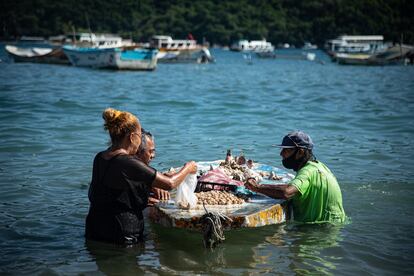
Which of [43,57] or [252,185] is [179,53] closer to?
[43,57]

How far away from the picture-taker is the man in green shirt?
7.37 metres

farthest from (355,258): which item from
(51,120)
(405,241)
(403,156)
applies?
(51,120)

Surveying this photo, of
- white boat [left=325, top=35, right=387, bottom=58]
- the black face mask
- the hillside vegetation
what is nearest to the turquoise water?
the black face mask

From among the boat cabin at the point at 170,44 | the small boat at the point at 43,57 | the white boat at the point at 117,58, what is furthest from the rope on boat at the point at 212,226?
the boat cabin at the point at 170,44

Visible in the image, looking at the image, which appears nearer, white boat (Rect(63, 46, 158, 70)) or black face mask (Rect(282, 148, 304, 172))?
black face mask (Rect(282, 148, 304, 172))

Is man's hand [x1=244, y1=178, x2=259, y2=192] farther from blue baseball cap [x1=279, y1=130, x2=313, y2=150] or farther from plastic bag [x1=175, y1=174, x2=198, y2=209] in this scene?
plastic bag [x1=175, y1=174, x2=198, y2=209]

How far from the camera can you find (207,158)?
1298cm

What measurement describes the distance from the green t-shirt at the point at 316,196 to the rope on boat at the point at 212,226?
1.08m

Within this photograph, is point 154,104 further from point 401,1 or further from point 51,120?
point 401,1

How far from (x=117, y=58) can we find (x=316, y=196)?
42.3m

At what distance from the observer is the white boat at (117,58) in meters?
48.7

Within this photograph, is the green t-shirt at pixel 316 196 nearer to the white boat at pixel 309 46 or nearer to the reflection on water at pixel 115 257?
the reflection on water at pixel 115 257

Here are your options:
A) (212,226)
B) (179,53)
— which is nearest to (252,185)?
(212,226)

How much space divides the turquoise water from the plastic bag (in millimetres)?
519
